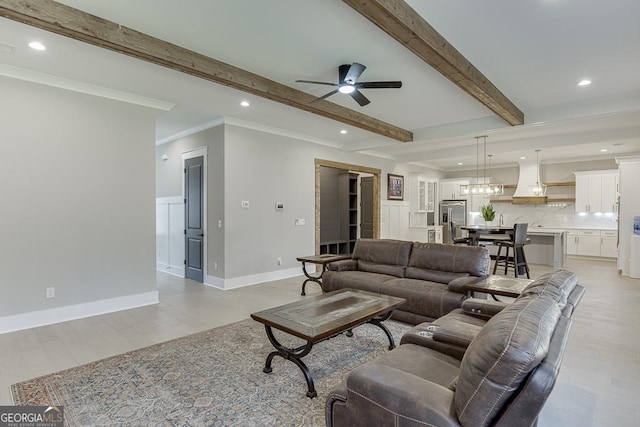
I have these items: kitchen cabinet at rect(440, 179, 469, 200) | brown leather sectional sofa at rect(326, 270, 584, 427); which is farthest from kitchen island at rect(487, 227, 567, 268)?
brown leather sectional sofa at rect(326, 270, 584, 427)

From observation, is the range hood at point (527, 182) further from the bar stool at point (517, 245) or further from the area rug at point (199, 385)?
the area rug at point (199, 385)

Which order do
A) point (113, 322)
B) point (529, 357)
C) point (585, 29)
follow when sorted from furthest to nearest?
1. point (113, 322)
2. point (585, 29)
3. point (529, 357)

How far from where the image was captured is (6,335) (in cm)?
343

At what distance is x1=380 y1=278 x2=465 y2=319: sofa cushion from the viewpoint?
3412 millimetres

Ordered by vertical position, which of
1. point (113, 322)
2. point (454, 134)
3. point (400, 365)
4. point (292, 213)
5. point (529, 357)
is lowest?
point (113, 322)

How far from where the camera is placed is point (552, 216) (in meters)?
9.73

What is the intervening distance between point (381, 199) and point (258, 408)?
7041mm

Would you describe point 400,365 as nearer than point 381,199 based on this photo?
Yes

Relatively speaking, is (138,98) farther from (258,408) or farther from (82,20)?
(258,408)

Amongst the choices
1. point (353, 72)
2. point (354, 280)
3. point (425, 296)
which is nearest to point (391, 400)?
point (425, 296)

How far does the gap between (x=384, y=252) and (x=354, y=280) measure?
0.71 meters

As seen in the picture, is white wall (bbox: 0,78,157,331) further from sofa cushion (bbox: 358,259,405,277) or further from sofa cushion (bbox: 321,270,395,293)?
sofa cushion (bbox: 358,259,405,277)

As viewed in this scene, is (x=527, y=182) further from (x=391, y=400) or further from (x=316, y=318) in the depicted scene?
(x=391, y=400)

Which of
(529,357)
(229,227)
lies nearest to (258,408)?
(529,357)
